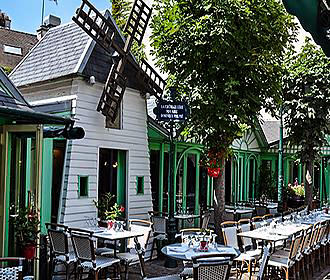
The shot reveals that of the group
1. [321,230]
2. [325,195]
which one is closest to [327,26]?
[321,230]

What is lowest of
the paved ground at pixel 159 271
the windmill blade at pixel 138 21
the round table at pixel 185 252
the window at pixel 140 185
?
the paved ground at pixel 159 271

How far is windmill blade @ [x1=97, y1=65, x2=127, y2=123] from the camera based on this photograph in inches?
327

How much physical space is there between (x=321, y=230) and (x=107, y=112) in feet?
17.1

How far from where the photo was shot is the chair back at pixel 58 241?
692 cm

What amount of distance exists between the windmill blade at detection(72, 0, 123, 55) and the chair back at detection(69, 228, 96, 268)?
3.69 metres

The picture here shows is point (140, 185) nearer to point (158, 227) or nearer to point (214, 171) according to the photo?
point (158, 227)

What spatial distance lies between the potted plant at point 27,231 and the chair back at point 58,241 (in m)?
0.87

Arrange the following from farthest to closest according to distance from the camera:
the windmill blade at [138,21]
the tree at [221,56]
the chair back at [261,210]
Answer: the chair back at [261,210] → the windmill blade at [138,21] → the tree at [221,56]

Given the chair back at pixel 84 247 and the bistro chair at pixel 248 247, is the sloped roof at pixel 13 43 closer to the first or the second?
the chair back at pixel 84 247

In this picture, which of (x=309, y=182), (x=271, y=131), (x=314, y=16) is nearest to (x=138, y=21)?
(x=309, y=182)

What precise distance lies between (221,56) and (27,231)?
4.88 m

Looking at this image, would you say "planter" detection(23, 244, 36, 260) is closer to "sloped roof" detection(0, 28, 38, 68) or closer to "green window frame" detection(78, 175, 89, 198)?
"green window frame" detection(78, 175, 89, 198)

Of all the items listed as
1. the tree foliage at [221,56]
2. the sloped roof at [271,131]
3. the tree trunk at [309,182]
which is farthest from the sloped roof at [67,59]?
the sloped roof at [271,131]

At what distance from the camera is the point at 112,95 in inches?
332
